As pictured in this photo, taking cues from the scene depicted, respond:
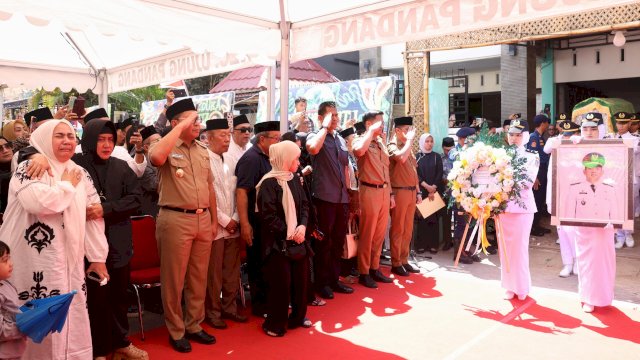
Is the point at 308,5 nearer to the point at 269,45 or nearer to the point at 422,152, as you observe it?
the point at 269,45

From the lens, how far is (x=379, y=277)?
6.68m

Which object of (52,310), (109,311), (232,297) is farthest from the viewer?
(232,297)

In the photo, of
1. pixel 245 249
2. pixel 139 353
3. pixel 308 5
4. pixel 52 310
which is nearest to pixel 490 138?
pixel 308 5

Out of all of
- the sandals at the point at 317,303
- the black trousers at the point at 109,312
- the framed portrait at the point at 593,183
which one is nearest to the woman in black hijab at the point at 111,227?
the black trousers at the point at 109,312

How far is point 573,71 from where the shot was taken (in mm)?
13633

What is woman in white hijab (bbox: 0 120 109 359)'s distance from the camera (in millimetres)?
3244

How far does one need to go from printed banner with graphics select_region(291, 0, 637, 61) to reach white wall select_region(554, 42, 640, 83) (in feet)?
32.9

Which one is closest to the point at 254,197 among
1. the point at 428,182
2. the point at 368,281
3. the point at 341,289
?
the point at 341,289

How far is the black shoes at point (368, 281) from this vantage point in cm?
639

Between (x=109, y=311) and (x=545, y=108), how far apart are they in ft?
40.1

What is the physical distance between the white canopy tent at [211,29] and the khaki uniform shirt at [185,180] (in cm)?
156

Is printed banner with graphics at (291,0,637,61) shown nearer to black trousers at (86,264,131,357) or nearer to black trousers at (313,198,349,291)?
black trousers at (313,198,349,291)

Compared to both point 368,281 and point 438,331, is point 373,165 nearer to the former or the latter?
point 368,281

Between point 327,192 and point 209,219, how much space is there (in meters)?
1.69
